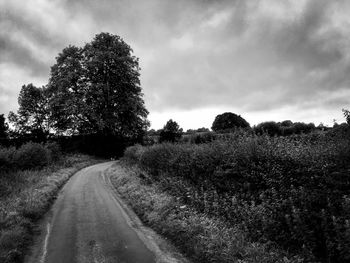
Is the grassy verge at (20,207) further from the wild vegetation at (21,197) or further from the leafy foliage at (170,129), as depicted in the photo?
the leafy foliage at (170,129)

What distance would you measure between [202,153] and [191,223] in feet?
12.3

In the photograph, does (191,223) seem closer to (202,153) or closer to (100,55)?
(202,153)

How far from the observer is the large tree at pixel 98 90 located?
47.1 meters

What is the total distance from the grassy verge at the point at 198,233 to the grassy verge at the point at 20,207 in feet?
14.0

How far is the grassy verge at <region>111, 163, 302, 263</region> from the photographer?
300 inches

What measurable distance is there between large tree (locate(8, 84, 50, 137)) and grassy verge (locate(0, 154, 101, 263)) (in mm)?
41923

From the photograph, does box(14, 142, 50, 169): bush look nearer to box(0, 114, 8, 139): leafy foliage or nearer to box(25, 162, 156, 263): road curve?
box(25, 162, 156, 263): road curve

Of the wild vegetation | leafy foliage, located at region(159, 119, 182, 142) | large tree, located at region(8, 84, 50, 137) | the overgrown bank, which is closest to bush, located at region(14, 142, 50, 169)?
the wild vegetation

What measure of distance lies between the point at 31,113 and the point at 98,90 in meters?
21.9

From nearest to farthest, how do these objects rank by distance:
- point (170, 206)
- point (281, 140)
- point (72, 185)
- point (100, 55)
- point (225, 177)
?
point (281, 140) < point (225, 177) < point (170, 206) < point (72, 185) < point (100, 55)

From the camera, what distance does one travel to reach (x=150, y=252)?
891cm

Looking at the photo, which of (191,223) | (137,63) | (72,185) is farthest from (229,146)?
(137,63)

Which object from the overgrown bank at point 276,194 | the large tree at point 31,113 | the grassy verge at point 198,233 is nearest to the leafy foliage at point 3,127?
the large tree at point 31,113

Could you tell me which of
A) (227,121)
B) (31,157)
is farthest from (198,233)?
(227,121)
